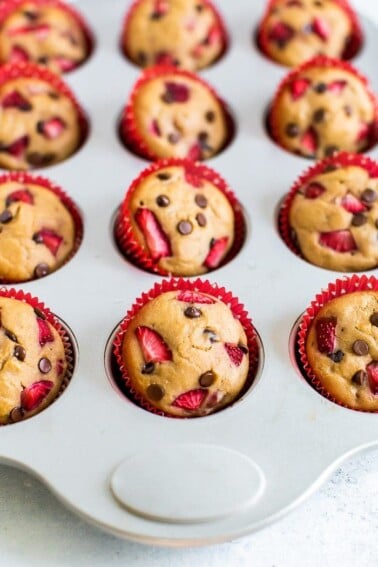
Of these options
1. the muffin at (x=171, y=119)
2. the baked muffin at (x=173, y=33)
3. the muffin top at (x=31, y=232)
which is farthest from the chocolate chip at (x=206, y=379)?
the baked muffin at (x=173, y=33)

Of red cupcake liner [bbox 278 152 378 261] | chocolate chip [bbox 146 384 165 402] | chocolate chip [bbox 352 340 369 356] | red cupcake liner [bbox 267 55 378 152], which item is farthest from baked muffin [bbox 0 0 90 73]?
chocolate chip [bbox 352 340 369 356]

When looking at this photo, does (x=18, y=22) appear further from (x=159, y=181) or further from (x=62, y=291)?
(x=62, y=291)

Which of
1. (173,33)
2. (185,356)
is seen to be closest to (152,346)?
(185,356)

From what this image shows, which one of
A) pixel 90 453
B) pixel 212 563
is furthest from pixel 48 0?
pixel 212 563

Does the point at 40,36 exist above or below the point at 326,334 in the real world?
above

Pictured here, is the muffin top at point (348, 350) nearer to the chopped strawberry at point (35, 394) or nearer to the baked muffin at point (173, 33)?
the chopped strawberry at point (35, 394)

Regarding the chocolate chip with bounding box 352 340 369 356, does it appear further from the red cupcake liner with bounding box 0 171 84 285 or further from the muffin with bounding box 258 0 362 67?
the muffin with bounding box 258 0 362 67

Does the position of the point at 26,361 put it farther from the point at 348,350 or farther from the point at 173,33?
the point at 173,33
